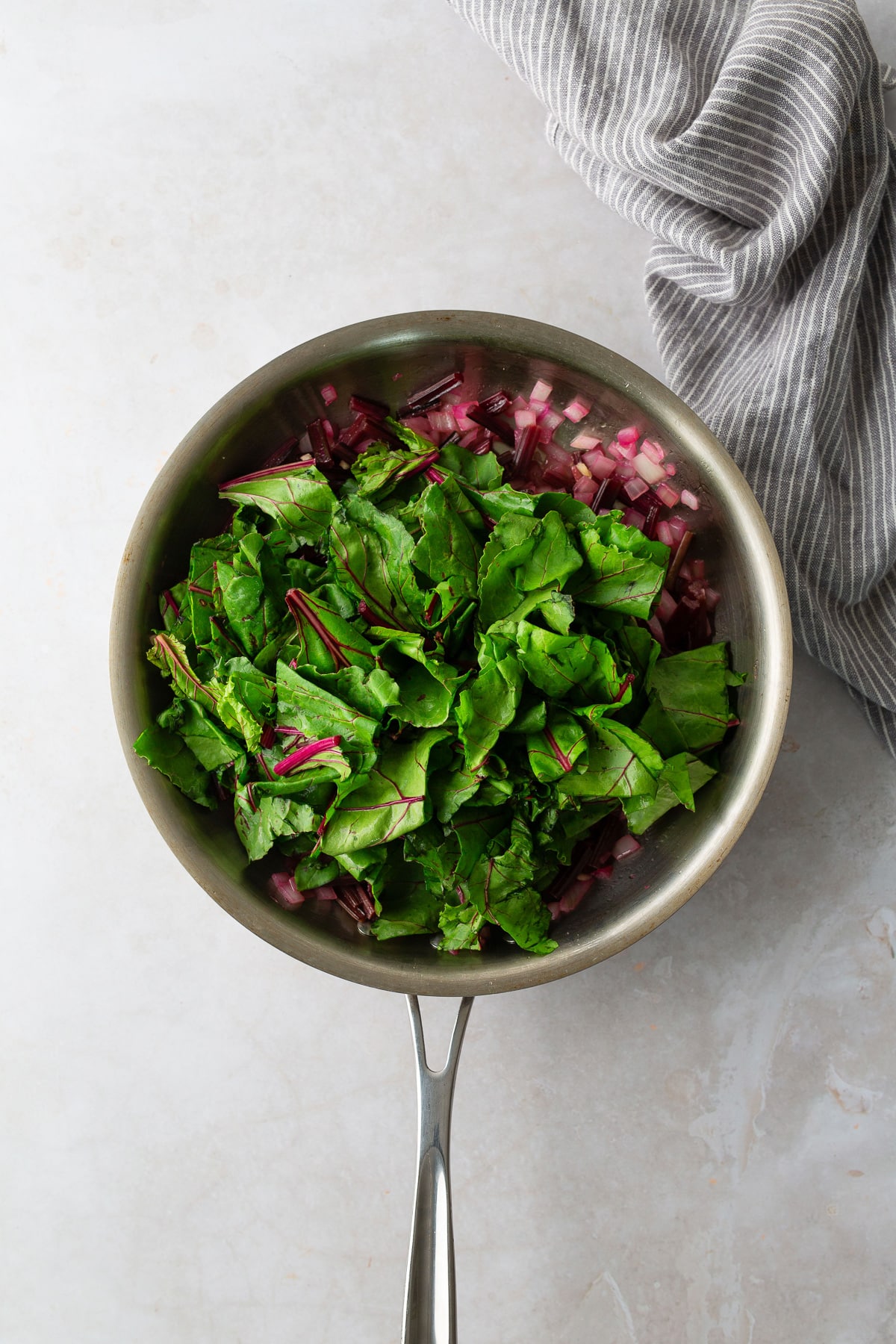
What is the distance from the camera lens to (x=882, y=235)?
1593mm

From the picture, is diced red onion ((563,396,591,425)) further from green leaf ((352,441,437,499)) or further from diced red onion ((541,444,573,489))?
green leaf ((352,441,437,499))

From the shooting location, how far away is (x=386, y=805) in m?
1.22

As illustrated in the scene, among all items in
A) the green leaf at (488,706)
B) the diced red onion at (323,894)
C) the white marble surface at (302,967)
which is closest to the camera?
the green leaf at (488,706)

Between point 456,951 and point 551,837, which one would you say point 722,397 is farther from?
point 456,951

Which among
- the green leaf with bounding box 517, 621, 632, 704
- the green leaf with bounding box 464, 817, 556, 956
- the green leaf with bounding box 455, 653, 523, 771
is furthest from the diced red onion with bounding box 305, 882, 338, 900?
the green leaf with bounding box 517, 621, 632, 704

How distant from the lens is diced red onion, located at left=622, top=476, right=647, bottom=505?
146 cm

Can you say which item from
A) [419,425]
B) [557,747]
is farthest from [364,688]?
[419,425]

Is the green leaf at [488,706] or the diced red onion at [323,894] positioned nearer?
the green leaf at [488,706]

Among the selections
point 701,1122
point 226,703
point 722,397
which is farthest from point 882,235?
point 701,1122

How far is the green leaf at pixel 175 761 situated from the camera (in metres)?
1.31

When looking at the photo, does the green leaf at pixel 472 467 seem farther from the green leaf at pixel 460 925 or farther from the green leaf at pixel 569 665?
the green leaf at pixel 460 925

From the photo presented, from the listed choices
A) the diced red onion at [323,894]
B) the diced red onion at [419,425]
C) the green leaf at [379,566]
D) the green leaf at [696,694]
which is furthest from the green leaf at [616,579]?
the diced red onion at [323,894]

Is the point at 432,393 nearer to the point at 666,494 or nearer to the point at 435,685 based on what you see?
the point at 666,494

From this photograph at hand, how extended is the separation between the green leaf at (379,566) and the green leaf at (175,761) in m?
0.35
